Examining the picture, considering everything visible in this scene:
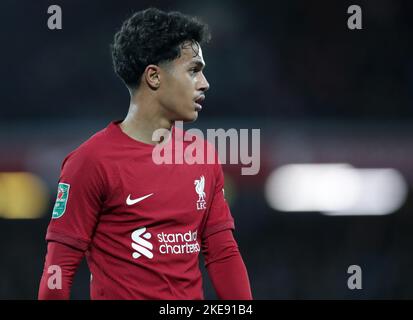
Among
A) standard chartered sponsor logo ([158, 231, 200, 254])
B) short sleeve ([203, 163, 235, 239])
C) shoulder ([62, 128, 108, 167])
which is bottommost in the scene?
standard chartered sponsor logo ([158, 231, 200, 254])

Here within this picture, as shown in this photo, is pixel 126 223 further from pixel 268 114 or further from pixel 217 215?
pixel 268 114

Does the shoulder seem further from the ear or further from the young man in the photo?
the ear

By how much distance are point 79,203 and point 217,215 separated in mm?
495

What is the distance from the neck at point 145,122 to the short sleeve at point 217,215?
0.83 feet

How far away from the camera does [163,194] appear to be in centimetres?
248

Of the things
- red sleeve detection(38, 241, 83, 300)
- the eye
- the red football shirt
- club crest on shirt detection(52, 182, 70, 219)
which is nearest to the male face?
the eye

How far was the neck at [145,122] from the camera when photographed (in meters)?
2.57

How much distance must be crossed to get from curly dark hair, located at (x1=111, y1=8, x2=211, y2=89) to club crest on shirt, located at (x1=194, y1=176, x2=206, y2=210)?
413 millimetres

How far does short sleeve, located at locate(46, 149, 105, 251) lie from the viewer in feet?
7.81

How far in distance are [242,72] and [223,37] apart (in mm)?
352

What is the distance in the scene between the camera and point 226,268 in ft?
8.50
